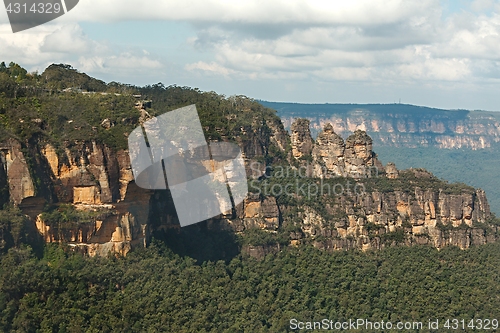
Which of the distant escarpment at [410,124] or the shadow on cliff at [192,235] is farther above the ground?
the distant escarpment at [410,124]

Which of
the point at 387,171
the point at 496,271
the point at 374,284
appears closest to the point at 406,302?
the point at 374,284

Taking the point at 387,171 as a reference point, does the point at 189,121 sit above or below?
above

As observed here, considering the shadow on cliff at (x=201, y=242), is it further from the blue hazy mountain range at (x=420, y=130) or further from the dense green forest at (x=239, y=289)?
the blue hazy mountain range at (x=420, y=130)

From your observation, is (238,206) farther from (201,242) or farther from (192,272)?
(192,272)

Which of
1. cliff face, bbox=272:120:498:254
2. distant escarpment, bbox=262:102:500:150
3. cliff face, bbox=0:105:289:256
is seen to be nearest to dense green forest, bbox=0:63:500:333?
cliff face, bbox=0:105:289:256

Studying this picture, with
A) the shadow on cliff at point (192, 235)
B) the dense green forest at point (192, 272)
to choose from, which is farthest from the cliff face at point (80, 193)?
the shadow on cliff at point (192, 235)

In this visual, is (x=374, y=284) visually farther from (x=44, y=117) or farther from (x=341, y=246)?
(x=44, y=117)
